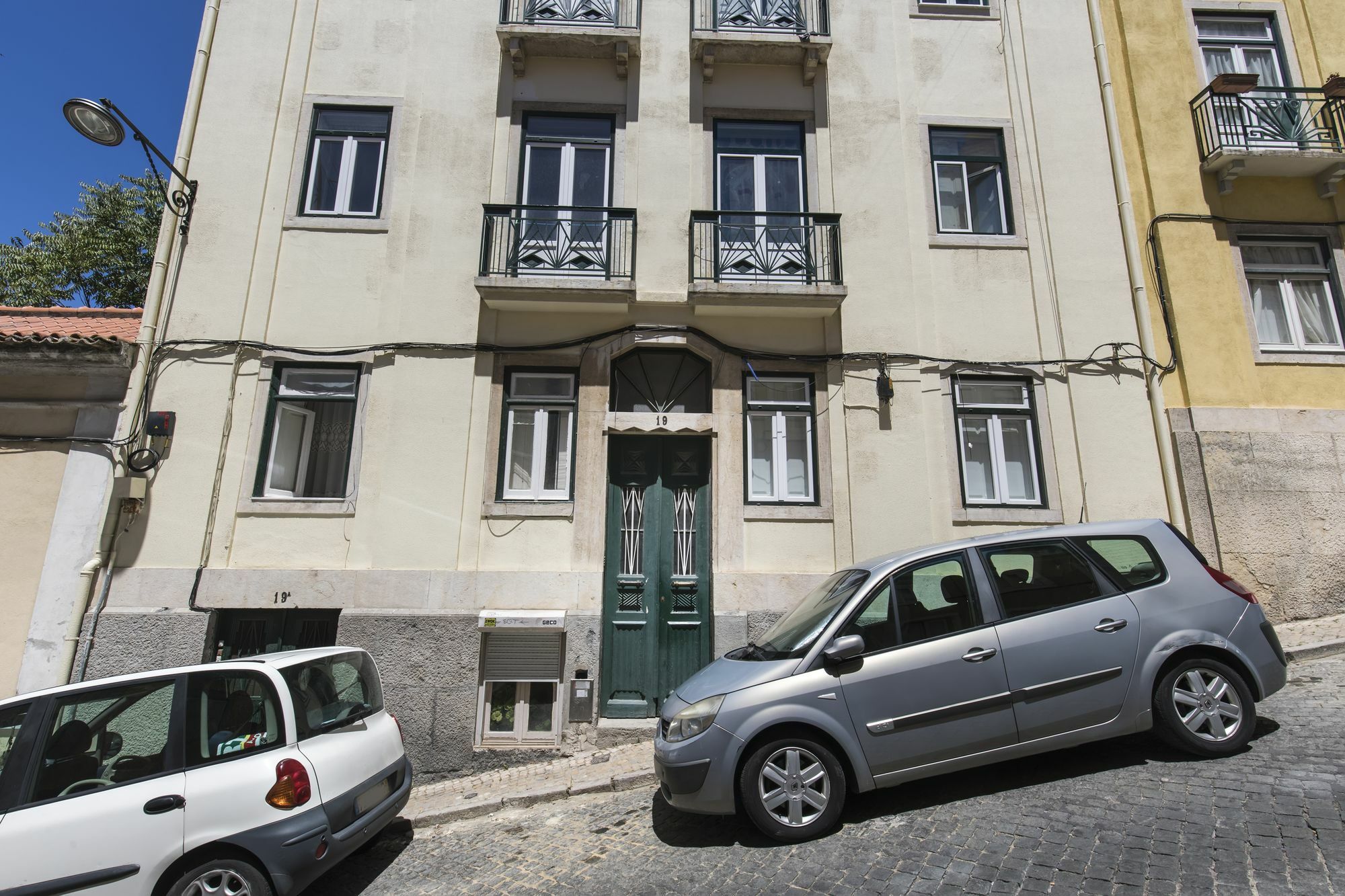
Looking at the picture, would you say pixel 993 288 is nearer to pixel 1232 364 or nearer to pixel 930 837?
pixel 1232 364

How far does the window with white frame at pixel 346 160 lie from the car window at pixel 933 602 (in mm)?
7918

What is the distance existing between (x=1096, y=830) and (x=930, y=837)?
2.97ft

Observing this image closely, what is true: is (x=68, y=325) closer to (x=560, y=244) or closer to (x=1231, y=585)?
(x=560, y=244)

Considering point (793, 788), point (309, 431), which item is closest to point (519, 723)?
point (793, 788)

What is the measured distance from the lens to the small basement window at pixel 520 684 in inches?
294

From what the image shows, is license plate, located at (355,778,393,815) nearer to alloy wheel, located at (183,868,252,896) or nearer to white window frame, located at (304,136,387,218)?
alloy wheel, located at (183,868,252,896)

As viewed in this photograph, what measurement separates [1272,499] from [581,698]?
332 inches

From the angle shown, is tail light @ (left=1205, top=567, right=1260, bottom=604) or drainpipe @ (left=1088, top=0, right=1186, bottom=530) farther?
drainpipe @ (left=1088, top=0, right=1186, bottom=530)

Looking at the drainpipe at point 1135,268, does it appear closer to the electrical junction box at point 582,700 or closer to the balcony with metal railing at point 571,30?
the balcony with metal railing at point 571,30

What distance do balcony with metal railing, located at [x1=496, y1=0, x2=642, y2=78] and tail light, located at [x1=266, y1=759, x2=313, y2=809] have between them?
28.1ft

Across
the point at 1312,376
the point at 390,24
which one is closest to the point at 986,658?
the point at 1312,376

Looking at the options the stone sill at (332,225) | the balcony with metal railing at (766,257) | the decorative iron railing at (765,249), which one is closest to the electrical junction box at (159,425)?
the stone sill at (332,225)

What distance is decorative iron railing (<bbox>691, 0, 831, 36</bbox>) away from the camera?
9.26 m

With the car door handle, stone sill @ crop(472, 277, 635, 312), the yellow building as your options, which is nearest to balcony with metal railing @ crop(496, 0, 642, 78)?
stone sill @ crop(472, 277, 635, 312)
